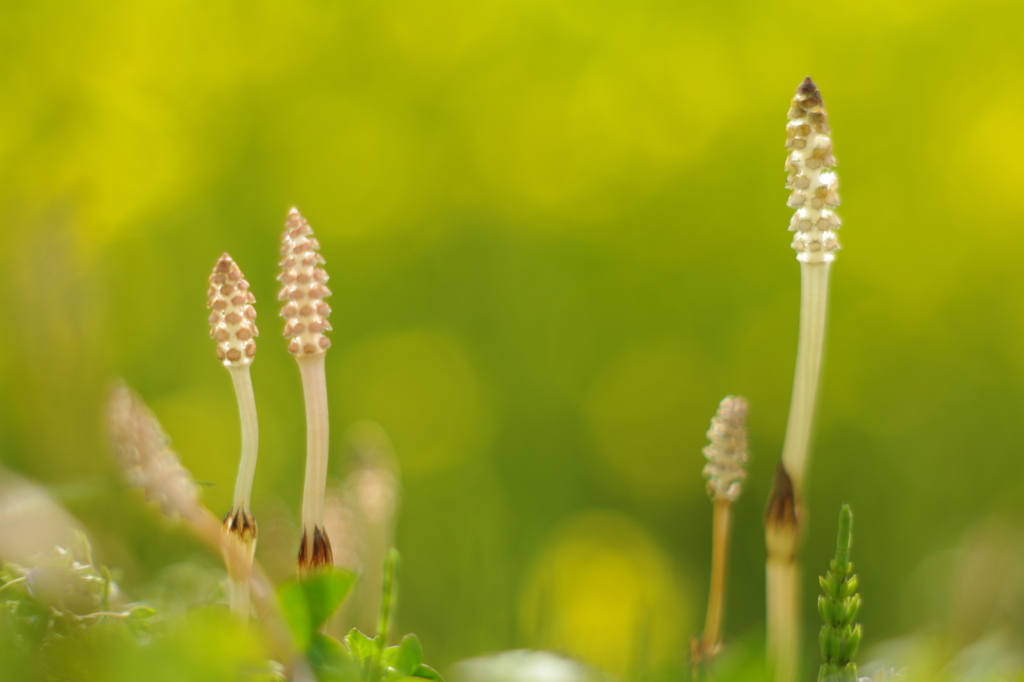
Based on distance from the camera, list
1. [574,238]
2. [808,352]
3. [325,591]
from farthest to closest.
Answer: [574,238], [808,352], [325,591]

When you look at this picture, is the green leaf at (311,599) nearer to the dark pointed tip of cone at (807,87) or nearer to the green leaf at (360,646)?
the green leaf at (360,646)

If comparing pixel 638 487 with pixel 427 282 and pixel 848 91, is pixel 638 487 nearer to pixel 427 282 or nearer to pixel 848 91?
pixel 427 282

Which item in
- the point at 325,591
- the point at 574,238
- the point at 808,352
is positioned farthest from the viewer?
the point at 574,238

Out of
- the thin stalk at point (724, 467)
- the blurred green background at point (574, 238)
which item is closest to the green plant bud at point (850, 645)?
the thin stalk at point (724, 467)

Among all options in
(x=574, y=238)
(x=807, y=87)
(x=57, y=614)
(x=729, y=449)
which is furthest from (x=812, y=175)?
(x=574, y=238)

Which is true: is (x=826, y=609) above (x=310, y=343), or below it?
below

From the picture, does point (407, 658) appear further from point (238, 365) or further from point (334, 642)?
point (238, 365)

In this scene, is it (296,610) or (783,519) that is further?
(783,519)
